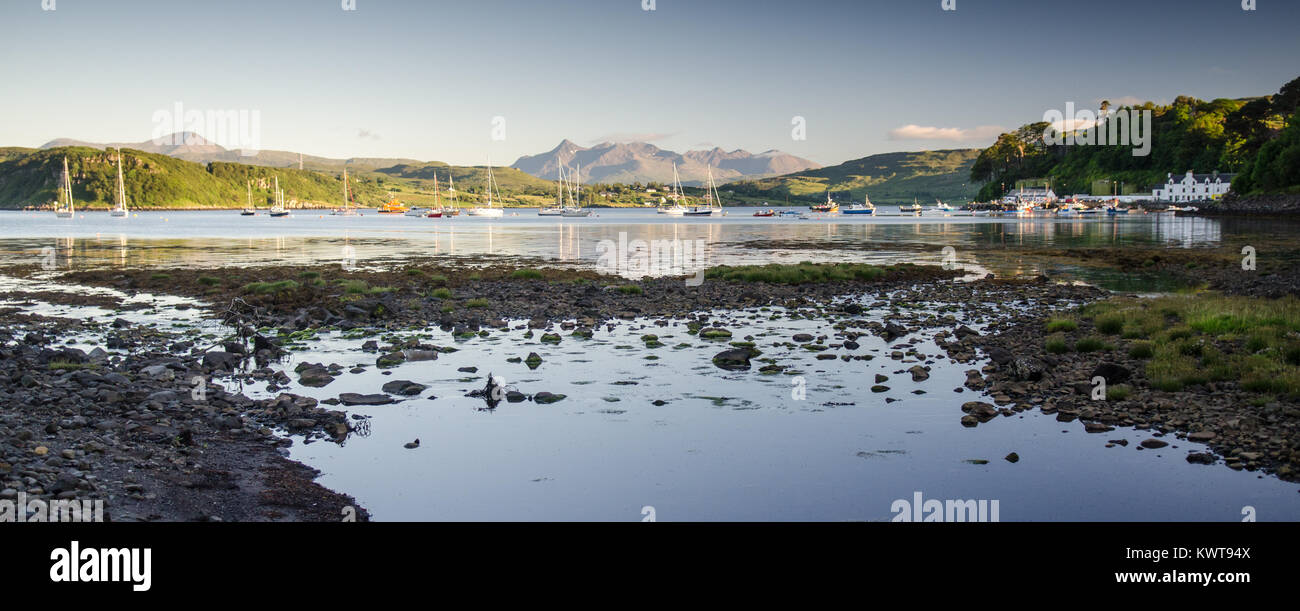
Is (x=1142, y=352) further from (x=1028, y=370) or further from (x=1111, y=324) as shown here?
(x=1111, y=324)

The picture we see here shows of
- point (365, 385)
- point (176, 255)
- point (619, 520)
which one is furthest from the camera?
point (176, 255)

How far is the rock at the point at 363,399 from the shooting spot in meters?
18.0

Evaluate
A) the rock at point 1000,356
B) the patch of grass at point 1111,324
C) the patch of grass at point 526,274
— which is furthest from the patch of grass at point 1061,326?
the patch of grass at point 526,274

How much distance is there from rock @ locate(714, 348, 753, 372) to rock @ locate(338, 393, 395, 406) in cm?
915

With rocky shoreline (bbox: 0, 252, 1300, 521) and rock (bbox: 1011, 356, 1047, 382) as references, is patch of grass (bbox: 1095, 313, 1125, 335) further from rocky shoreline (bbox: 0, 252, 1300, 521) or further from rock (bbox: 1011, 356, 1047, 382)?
rock (bbox: 1011, 356, 1047, 382)

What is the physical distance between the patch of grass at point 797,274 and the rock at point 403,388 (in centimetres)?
2711

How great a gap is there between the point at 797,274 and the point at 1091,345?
23.2 meters

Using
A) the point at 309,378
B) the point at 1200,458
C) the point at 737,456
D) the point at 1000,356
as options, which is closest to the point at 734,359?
the point at 1000,356

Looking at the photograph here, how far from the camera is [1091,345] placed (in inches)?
866

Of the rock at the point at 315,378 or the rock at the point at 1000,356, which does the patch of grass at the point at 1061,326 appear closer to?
the rock at the point at 1000,356
